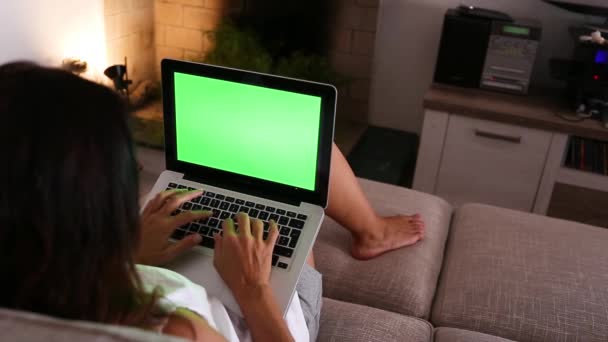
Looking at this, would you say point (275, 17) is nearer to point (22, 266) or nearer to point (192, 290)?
point (192, 290)

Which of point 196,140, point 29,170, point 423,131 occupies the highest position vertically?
point 29,170

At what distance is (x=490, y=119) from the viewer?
7.16 ft

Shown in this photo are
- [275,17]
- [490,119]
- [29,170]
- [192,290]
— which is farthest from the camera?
[275,17]

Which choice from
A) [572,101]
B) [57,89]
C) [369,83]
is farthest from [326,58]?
[57,89]

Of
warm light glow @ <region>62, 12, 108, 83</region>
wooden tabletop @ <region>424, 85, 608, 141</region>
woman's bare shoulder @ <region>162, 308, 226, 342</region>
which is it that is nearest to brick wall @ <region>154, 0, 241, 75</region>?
warm light glow @ <region>62, 12, 108, 83</region>

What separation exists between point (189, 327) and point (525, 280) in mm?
890

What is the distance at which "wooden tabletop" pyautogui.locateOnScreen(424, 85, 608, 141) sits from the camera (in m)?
2.10

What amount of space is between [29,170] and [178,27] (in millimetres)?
2389

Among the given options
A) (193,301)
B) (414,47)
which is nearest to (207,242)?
(193,301)

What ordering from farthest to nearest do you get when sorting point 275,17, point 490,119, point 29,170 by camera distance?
point 275,17, point 490,119, point 29,170

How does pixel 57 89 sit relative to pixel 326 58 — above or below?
above

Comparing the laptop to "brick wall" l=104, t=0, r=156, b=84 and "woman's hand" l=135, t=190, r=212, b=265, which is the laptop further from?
"brick wall" l=104, t=0, r=156, b=84

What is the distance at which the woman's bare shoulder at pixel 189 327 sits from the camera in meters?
0.59

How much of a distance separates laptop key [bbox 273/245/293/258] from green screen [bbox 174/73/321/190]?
0.43ft
